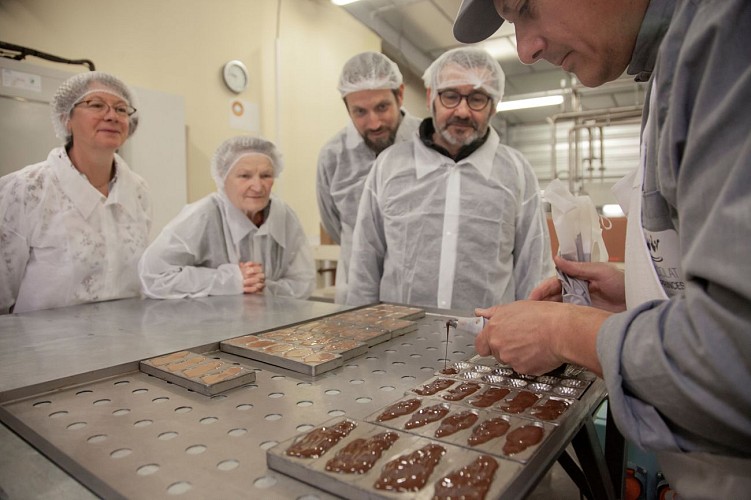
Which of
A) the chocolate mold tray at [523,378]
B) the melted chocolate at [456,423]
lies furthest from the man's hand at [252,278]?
the melted chocolate at [456,423]

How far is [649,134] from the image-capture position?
2.52 ft

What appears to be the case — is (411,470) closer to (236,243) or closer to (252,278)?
(252,278)

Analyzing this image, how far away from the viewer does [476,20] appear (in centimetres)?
109

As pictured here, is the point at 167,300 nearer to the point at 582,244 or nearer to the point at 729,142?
the point at 582,244

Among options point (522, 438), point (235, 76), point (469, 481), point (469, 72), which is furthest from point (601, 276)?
point (235, 76)

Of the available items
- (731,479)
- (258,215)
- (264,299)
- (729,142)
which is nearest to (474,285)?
(264,299)

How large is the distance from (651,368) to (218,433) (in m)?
0.59

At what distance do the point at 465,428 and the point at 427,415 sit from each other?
6cm

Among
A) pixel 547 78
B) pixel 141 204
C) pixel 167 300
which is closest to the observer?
pixel 167 300

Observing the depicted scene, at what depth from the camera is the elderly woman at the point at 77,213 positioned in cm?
185

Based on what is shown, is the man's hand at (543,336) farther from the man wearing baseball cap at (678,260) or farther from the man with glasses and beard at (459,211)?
the man with glasses and beard at (459,211)

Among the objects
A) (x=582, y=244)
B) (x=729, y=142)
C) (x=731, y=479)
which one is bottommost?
(x=731, y=479)

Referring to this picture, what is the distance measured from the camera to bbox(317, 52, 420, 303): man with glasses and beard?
258cm

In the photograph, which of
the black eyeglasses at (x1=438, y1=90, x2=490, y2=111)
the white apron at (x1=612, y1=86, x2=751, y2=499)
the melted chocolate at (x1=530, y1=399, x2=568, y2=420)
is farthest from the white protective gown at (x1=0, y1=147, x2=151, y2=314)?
the white apron at (x1=612, y1=86, x2=751, y2=499)
